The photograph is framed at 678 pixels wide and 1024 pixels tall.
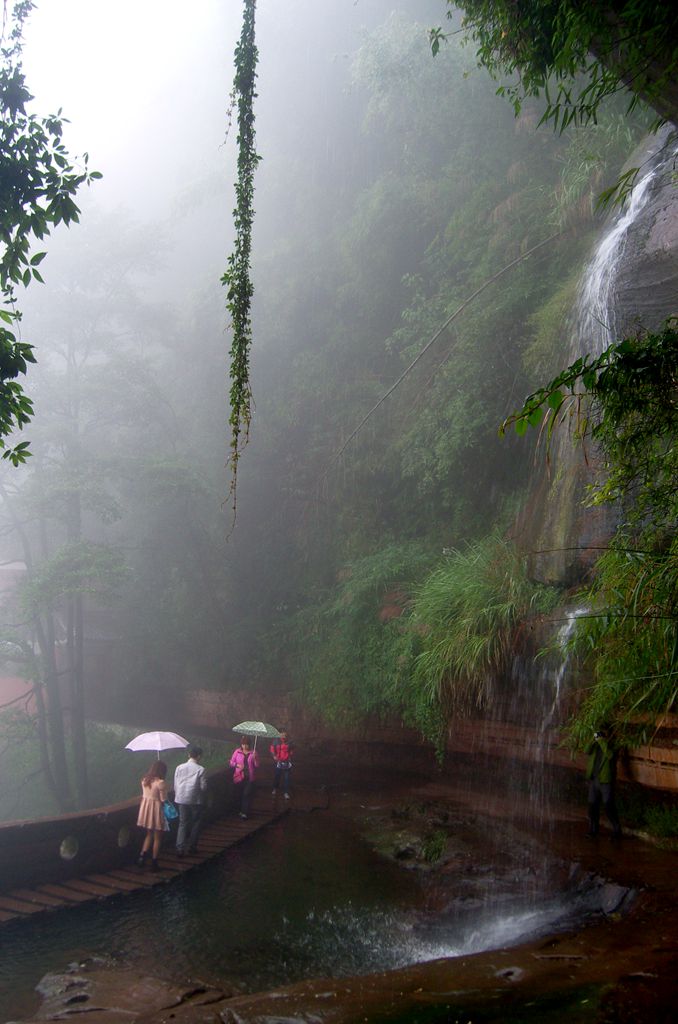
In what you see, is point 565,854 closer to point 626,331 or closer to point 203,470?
point 626,331

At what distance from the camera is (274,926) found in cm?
612

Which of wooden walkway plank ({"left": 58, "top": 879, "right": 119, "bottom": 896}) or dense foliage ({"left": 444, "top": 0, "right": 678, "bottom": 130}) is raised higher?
dense foliage ({"left": 444, "top": 0, "right": 678, "bottom": 130})

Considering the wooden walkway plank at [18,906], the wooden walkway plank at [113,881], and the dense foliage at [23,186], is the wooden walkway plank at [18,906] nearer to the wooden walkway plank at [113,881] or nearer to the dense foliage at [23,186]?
the wooden walkway plank at [113,881]

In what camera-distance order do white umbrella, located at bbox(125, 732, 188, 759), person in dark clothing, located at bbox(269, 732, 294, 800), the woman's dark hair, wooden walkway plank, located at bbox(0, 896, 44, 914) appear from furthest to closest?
person in dark clothing, located at bbox(269, 732, 294, 800) < white umbrella, located at bbox(125, 732, 188, 759) < the woman's dark hair < wooden walkway plank, located at bbox(0, 896, 44, 914)

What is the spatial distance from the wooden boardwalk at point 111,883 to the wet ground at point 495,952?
1.10 m

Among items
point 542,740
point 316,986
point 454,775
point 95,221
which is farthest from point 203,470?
point 316,986

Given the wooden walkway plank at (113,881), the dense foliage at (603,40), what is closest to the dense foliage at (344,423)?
the wooden walkway plank at (113,881)

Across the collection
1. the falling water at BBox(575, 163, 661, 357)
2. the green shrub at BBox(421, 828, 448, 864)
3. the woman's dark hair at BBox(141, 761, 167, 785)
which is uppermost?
the falling water at BBox(575, 163, 661, 357)

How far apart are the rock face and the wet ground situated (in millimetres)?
2995

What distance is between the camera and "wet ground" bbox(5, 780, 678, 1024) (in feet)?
12.3

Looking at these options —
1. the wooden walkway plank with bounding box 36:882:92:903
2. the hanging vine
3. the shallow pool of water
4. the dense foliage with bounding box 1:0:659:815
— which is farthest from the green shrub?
the hanging vine

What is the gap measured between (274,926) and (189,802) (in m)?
2.15

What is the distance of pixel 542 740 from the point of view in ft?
26.3

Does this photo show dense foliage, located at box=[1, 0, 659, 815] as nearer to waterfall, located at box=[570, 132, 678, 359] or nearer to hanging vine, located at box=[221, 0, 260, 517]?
waterfall, located at box=[570, 132, 678, 359]
